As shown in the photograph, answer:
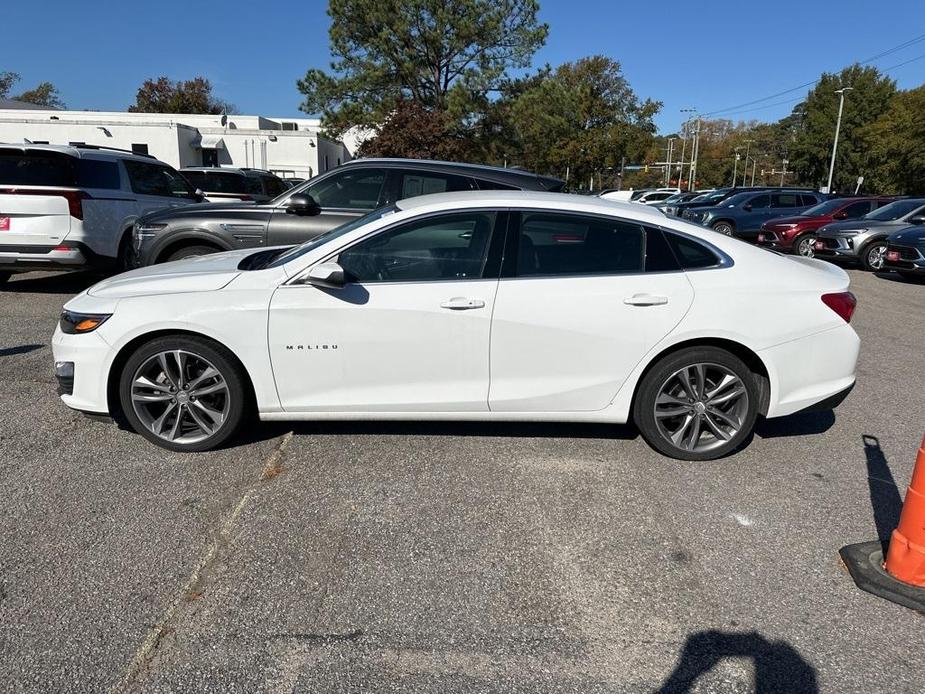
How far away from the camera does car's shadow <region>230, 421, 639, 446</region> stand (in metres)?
4.41

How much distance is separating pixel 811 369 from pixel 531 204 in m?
1.95

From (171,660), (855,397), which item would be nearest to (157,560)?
(171,660)

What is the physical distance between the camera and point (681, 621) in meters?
2.67

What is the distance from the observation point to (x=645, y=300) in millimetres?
3871

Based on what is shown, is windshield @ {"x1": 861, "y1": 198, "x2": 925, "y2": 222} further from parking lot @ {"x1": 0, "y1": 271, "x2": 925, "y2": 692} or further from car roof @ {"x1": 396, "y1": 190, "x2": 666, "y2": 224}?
car roof @ {"x1": 396, "y1": 190, "x2": 666, "y2": 224}

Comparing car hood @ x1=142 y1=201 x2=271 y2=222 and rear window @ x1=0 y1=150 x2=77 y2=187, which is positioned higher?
rear window @ x1=0 y1=150 x2=77 y2=187

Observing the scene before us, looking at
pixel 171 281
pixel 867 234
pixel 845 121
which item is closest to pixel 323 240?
pixel 171 281

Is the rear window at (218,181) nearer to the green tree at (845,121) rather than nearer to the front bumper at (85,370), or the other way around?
the front bumper at (85,370)

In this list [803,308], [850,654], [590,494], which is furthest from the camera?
[803,308]

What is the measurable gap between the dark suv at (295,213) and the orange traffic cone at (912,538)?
504cm

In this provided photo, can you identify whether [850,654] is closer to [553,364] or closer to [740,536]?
[740,536]

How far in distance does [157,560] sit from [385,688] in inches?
52.0

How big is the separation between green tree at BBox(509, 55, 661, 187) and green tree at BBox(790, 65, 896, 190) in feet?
43.2

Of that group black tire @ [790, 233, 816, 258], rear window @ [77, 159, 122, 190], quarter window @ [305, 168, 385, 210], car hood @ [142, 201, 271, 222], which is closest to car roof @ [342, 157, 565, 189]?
quarter window @ [305, 168, 385, 210]
